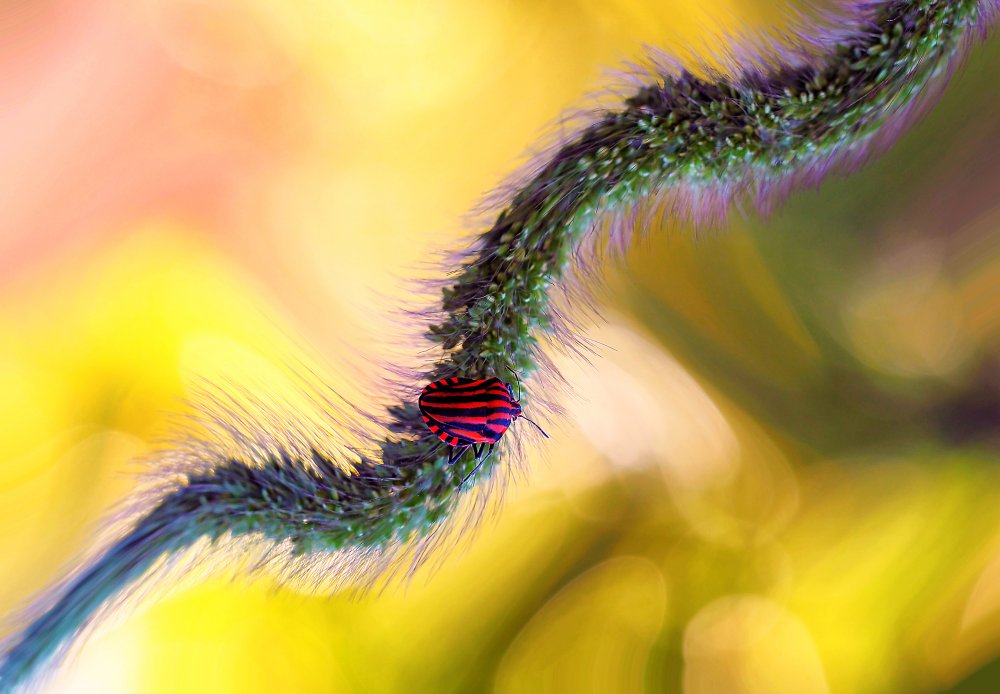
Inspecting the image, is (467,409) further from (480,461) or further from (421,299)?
(421,299)

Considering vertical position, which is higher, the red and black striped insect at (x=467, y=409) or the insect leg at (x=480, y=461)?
the red and black striped insect at (x=467, y=409)

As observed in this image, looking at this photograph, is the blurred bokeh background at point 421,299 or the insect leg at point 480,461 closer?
the insect leg at point 480,461

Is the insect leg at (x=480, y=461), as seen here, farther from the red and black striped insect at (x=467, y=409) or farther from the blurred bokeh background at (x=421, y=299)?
the blurred bokeh background at (x=421, y=299)

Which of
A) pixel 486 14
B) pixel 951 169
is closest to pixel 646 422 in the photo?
pixel 951 169

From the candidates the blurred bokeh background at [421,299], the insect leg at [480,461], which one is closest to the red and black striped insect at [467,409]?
the insect leg at [480,461]

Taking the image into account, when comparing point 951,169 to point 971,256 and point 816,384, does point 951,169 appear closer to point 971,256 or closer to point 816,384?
point 971,256

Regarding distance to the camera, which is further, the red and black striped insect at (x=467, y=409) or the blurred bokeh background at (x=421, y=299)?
the blurred bokeh background at (x=421, y=299)
